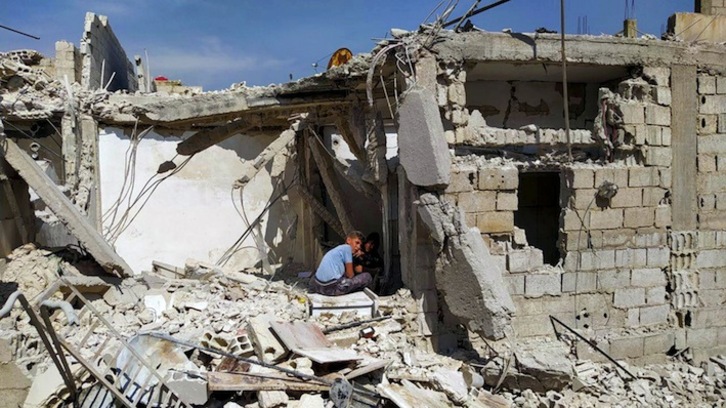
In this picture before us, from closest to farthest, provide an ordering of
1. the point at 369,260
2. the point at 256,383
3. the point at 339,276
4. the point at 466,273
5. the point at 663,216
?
1. the point at 256,383
2. the point at 466,273
3. the point at 663,216
4. the point at 339,276
5. the point at 369,260

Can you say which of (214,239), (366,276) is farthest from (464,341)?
(214,239)

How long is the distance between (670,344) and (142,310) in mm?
7078

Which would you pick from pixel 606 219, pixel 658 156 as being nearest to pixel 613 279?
pixel 606 219

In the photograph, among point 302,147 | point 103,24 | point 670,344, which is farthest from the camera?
point 103,24

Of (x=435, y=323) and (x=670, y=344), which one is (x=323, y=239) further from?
(x=670, y=344)

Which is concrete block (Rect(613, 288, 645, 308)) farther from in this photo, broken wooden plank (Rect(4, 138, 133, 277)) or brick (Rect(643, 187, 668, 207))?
broken wooden plank (Rect(4, 138, 133, 277))

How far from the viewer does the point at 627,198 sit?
23.9 feet

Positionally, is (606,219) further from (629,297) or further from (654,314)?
(654,314)

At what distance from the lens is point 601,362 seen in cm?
716

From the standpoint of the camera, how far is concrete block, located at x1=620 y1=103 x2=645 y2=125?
7207 mm

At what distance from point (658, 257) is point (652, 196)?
2.74 feet

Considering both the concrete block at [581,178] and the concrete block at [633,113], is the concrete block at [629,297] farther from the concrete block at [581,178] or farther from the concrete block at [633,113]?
the concrete block at [633,113]

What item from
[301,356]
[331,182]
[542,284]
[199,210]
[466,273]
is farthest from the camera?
[199,210]

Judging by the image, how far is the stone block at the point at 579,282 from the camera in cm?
717
